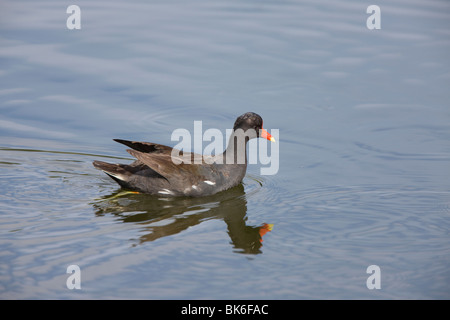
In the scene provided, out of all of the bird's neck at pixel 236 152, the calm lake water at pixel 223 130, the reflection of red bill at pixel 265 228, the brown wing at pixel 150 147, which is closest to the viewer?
the calm lake water at pixel 223 130

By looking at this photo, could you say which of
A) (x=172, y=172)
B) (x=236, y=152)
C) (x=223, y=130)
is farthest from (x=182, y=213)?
(x=223, y=130)

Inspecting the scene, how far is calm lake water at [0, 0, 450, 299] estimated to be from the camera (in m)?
6.09

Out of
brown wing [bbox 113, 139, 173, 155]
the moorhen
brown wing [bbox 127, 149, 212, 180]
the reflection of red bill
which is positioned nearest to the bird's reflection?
the reflection of red bill

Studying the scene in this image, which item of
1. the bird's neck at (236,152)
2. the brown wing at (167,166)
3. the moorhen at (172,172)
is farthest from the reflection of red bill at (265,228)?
the bird's neck at (236,152)

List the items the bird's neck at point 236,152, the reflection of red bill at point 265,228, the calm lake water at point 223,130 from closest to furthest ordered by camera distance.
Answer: the calm lake water at point 223,130, the reflection of red bill at point 265,228, the bird's neck at point 236,152

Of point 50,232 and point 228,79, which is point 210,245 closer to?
point 50,232

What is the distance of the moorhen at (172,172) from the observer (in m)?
7.96

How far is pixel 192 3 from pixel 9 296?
9.90m

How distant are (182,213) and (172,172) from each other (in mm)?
671

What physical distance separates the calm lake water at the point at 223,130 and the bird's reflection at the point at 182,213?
32 mm

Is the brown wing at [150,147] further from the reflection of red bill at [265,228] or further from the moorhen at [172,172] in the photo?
the reflection of red bill at [265,228]

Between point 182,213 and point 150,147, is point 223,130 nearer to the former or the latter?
point 150,147

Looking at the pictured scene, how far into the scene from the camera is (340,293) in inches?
228

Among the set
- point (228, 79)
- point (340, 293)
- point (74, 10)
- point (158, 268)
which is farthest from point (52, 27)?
point (340, 293)
